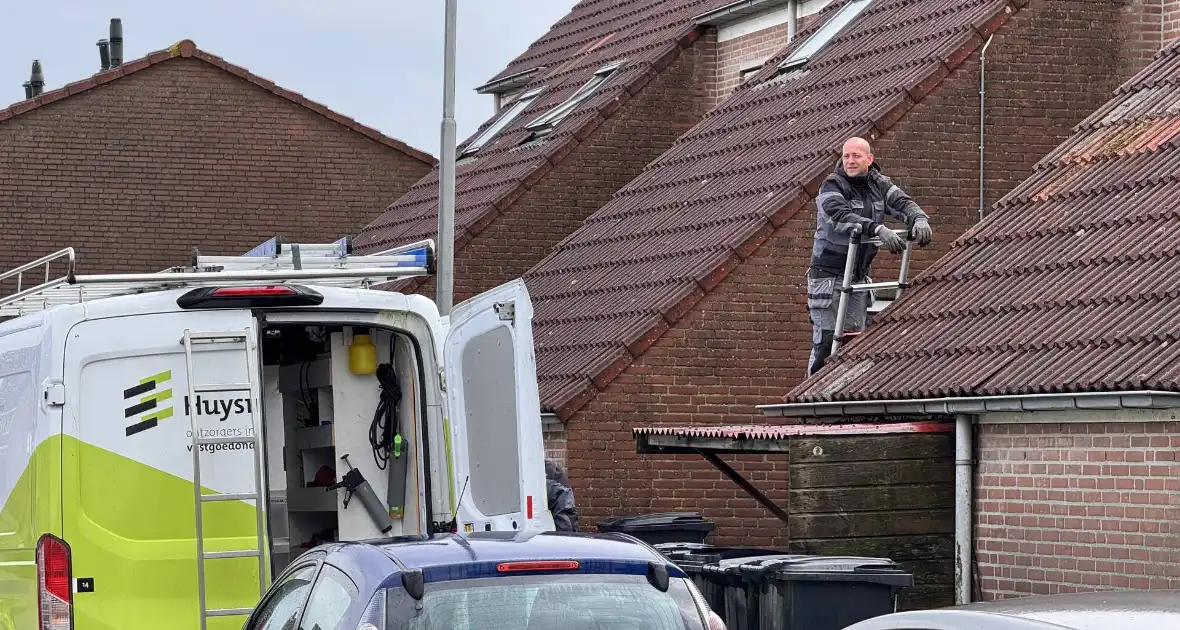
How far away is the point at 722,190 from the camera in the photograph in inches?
691

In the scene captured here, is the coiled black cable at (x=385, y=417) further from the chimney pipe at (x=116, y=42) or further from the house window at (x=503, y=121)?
the chimney pipe at (x=116, y=42)

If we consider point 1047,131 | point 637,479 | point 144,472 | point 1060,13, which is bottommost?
point 637,479

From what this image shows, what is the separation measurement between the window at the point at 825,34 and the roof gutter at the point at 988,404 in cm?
650

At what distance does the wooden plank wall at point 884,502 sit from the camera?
12148 millimetres

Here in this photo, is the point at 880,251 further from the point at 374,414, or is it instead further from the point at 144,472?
the point at 144,472

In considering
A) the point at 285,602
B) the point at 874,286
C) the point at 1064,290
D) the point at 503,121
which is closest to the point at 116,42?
the point at 503,121

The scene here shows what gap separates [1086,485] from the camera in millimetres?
11406

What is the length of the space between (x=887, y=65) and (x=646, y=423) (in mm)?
3958

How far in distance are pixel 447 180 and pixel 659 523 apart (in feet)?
16.9

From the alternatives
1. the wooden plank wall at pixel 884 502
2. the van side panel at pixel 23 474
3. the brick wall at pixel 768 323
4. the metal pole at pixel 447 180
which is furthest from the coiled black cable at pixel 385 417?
the metal pole at pixel 447 180

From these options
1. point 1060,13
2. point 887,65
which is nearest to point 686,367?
point 887,65

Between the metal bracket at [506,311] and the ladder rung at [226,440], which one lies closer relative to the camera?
the ladder rung at [226,440]

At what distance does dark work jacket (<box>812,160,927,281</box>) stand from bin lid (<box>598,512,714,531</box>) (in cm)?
215

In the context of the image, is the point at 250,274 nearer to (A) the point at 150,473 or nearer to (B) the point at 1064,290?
(A) the point at 150,473
